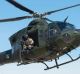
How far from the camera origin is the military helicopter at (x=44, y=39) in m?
18.6

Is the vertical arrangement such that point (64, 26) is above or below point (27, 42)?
above

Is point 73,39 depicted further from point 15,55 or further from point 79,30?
point 15,55

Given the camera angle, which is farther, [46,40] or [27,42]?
[27,42]

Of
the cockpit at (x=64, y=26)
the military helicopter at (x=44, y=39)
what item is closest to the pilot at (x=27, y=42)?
the military helicopter at (x=44, y=39)

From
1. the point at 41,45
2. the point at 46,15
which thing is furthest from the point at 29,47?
the point at 46,15

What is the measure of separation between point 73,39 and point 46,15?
2.61 metres

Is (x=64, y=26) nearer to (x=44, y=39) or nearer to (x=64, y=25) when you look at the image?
(x=64, y=25)

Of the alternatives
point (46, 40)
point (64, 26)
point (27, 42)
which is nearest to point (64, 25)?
point (64, 26)

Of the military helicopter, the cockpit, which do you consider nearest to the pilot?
the military helicopter

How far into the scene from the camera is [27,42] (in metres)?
19.8

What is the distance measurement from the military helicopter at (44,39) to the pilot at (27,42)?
0.61 ft

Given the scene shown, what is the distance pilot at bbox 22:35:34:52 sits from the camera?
64.6 feet

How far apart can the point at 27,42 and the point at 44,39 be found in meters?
1.14

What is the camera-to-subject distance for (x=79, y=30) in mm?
18688
